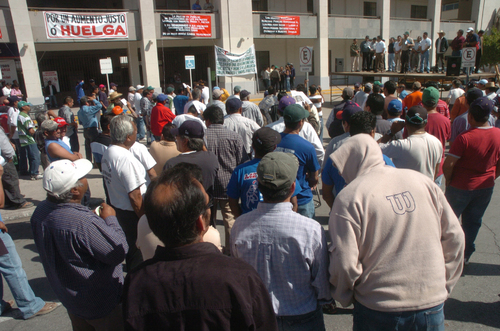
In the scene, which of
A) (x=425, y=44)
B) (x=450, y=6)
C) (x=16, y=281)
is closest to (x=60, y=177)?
(x=16, y=281)

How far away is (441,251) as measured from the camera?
183 centimetres

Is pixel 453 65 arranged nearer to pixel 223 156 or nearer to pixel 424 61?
pixel 424 61

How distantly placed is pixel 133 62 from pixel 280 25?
9775 mm

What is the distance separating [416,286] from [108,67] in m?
14.7

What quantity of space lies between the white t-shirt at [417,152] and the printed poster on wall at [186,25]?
1945 centimetres

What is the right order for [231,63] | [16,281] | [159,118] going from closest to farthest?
[16,281] → [159,118] → [231,63]

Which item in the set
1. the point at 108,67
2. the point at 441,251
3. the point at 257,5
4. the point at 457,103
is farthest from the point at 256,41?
the point at 441,251

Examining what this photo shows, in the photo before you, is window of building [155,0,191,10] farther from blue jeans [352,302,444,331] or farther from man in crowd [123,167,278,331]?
blue jeans [352,302,444,331]

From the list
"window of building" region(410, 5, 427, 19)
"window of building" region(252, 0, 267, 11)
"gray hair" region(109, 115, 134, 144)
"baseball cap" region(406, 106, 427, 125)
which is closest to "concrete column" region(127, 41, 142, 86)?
"window of building" region(252, 0, 267, 11)

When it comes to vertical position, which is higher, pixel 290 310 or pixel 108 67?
pixel 108 67

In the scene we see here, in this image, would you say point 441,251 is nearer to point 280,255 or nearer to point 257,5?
point 280,255

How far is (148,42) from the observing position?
19812 mm

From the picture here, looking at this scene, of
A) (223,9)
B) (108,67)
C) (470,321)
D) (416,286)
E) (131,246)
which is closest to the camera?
(416,286)

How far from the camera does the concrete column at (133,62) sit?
2205 centimetres
